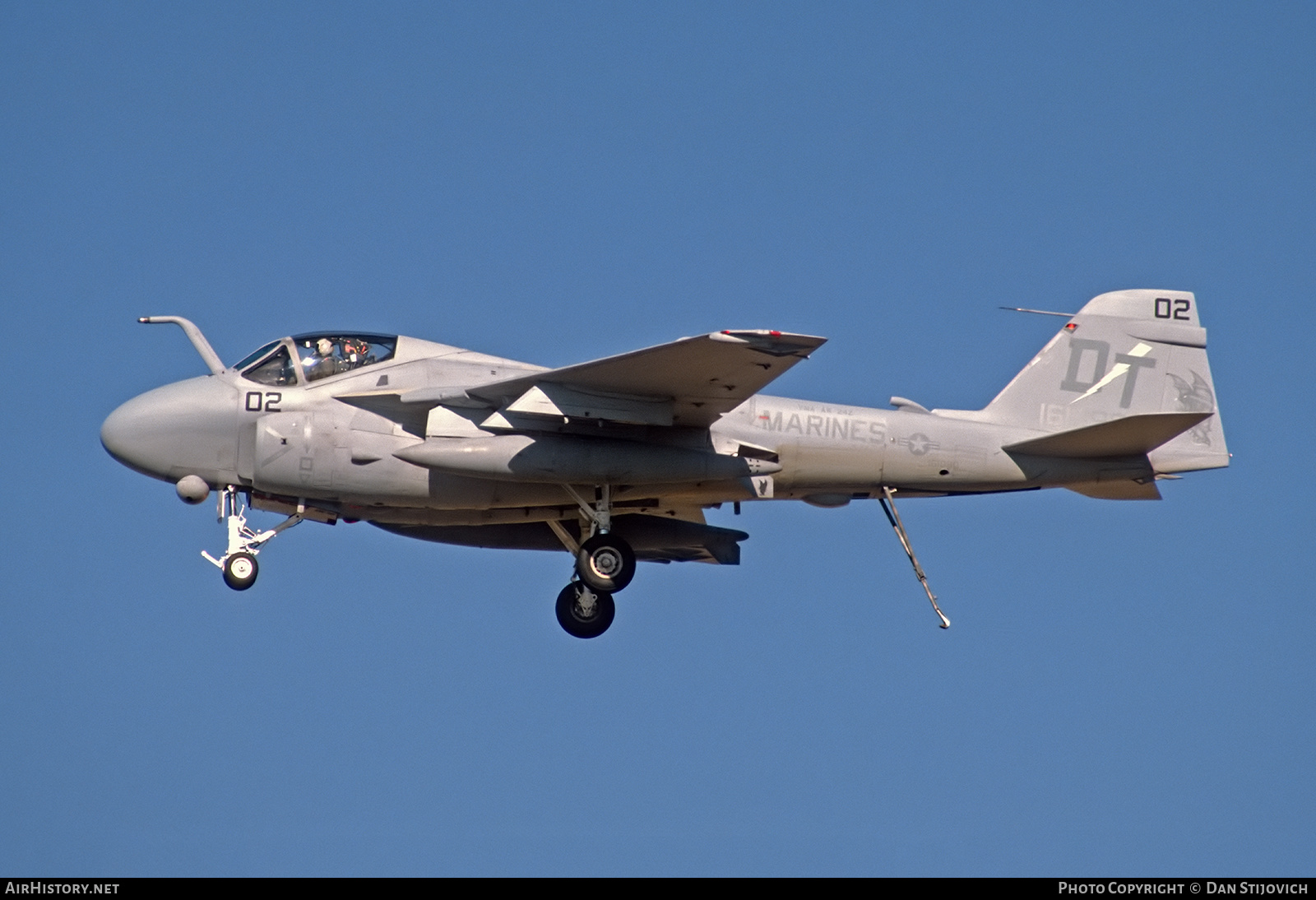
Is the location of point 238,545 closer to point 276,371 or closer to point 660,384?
point 276,371

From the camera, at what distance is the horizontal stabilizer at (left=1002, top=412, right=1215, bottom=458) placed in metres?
21.0

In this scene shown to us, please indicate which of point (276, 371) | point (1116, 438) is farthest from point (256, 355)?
point (1116, 438)

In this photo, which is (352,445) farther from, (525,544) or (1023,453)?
(1023,453)

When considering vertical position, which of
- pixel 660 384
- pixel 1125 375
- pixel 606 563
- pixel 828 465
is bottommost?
pixel 606 563

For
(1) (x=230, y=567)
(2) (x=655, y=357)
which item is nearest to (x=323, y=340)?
(1) (x=230, y=567)

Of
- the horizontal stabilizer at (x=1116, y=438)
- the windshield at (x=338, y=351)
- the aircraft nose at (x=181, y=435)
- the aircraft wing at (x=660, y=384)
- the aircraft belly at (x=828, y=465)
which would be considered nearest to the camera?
the aircraft wing at (x=660, y=384)

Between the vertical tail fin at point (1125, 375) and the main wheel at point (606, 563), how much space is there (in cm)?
486

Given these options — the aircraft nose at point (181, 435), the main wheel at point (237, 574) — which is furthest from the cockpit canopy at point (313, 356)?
the main wheel at point (237, 574)

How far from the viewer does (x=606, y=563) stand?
21.1m

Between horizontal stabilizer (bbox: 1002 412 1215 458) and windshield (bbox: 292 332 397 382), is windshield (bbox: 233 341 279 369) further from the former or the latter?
horizontal stabilizer (bbox: 1002 412 1215 458)

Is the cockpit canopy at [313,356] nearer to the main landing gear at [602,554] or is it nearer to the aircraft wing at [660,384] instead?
the aircraft wing at [660,384]

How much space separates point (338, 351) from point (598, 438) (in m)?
3.28

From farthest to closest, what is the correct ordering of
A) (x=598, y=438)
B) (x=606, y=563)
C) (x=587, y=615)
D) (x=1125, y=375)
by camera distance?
(x=1125, y=375)
(x=587, y=615)
(x=606, y=563)
(x=598, y=438)

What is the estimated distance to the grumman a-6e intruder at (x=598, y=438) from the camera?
2030 cm
